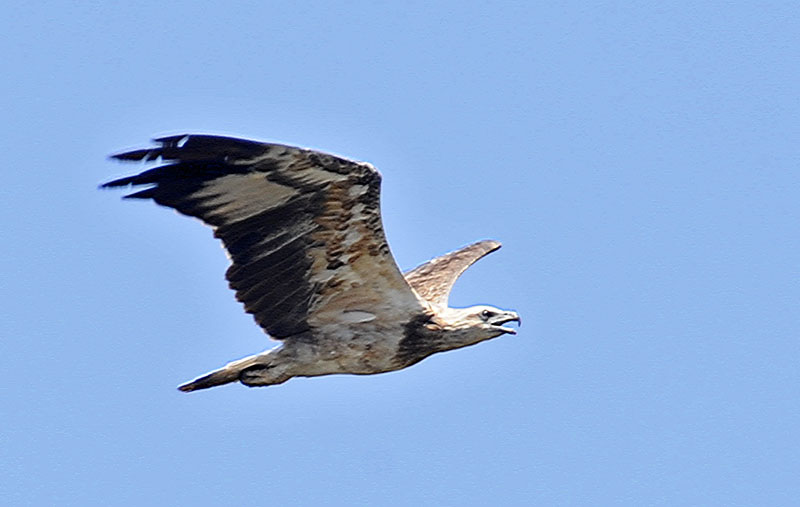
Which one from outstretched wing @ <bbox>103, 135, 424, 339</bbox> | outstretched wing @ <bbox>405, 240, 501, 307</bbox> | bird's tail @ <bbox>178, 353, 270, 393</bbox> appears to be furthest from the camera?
outstretched wing @ <bbox>405, 240, 501, 307</bbox>

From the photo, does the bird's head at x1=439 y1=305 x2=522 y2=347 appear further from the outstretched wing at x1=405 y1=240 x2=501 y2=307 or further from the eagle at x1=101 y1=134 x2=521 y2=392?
the outstretched wing at x1=405 y1=240 x2=501 y2=307

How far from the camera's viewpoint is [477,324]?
15164 millimetres

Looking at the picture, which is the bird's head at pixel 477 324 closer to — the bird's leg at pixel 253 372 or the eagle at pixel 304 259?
the eagle at pixel 304 259

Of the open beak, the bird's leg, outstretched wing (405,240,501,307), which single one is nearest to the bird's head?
the open beak

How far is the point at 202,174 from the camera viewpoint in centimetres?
1388

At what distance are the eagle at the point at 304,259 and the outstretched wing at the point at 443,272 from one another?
106cm

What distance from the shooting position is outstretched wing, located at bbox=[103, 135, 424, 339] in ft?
45.1

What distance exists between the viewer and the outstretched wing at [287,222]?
13.8 metres

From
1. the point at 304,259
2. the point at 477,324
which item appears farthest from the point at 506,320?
the point at 304,259


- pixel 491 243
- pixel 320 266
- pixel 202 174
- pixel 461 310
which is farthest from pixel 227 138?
pixel 491 243

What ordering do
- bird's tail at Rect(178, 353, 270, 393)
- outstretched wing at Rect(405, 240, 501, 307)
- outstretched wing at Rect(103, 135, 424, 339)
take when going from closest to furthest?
outstretched wing at Rect(103, 135, 424, 339) < bird's tail at Rect(178, 353, 270, 393) < outstretched wing at Rect(405, 240, 501, 307)

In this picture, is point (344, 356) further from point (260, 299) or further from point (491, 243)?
point (491, 243)

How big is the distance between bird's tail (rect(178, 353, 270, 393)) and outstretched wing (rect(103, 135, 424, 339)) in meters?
0.23

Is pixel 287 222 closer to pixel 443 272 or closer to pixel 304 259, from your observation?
pixel 304 259
